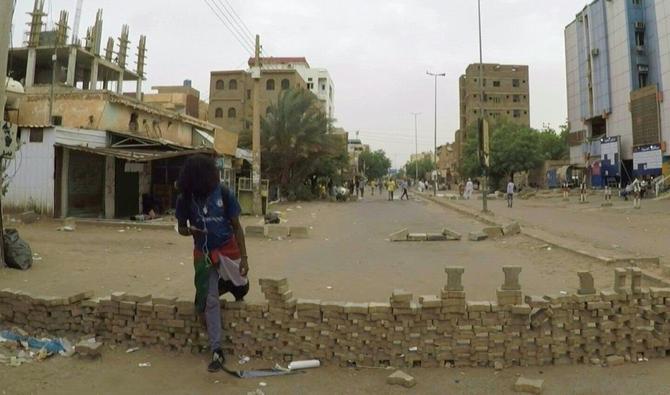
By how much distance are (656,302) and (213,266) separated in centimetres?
390

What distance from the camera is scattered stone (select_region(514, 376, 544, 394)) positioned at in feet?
11.8

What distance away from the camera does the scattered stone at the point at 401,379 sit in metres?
3.80

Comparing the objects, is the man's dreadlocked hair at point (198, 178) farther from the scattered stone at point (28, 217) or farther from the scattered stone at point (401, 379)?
the scattered stone at point (28, 217)

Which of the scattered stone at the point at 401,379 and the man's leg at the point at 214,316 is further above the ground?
the man's leg at the point at 214,316

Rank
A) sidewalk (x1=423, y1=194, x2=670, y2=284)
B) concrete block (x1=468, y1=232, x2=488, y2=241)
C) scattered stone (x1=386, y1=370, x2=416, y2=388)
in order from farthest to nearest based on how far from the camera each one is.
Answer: concrete block (x1=468, y1=232, x2=488, y2=241) → sidewalk (x1=423, y1=194, x2=670, y2=284) → scattered stone (x1=386, y1=370, x2=416, y2=388)

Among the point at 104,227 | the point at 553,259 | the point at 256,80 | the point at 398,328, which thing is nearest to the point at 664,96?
the point at 256,80

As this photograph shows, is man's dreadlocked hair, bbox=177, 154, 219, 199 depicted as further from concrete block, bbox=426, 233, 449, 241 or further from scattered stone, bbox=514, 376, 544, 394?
concrete block, bbox=426, 233, 449, 241

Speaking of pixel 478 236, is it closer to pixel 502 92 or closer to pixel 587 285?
pixel 587 285

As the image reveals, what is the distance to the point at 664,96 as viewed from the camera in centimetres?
3512

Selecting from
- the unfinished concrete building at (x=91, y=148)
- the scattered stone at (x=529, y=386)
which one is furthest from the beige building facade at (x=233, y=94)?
the scattered stone at (x=529, y=386)

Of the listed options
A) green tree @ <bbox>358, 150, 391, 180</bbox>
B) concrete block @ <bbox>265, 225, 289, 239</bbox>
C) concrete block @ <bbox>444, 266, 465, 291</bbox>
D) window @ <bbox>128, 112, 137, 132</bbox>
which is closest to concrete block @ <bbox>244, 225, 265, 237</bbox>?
concrete block @ <bbox>265, 225, 289, 239</bbox>

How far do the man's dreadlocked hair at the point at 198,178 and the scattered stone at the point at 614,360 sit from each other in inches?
143

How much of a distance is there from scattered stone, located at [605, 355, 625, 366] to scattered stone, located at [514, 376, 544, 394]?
94cm

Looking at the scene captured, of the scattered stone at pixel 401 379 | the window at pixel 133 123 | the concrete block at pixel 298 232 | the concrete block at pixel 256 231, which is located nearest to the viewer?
the scattered stone at pixel 401 379
